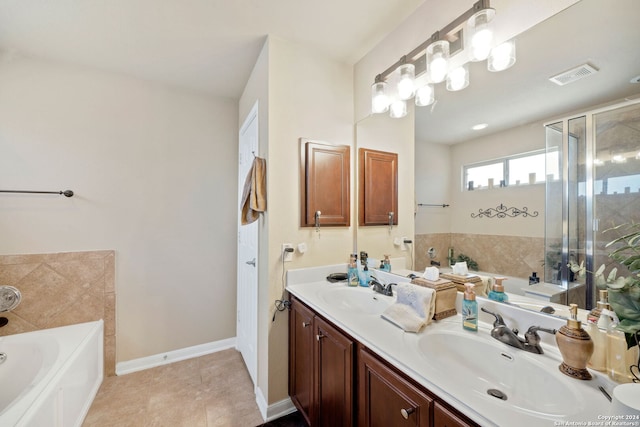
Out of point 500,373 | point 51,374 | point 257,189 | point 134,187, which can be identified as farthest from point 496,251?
point 134,187

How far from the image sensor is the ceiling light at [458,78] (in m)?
1.29

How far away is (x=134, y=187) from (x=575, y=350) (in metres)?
2.97

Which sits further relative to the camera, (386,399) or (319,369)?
(319,369)

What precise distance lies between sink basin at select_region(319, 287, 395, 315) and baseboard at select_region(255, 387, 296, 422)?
826 millimetres

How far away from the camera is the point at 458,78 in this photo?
1.31 m

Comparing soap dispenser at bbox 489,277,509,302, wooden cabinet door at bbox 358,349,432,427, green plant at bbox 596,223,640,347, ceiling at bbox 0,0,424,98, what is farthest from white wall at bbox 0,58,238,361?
green plant at bbox 596,223,640,347

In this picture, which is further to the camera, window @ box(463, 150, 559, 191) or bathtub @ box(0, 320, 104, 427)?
bathtub @ box(0, 320, 104, 427)

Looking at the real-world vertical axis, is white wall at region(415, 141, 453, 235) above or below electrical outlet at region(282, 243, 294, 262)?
above

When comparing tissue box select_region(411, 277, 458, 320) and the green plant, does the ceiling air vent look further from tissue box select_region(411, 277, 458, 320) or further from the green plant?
tissue box select_region(411, 277, 458, 320)

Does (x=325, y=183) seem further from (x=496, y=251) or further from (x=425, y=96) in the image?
(x=496, y=251)

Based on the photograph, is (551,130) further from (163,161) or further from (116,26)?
(163,161)

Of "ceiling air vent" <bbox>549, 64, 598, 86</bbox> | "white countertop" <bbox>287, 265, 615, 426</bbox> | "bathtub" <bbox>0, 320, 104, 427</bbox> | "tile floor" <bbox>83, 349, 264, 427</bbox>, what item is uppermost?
"ceiling air vent" <bbox>549, 64, 598, 86</bbox>

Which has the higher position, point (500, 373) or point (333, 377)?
point (500, 373)

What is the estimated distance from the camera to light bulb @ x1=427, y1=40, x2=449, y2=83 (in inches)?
51.2
